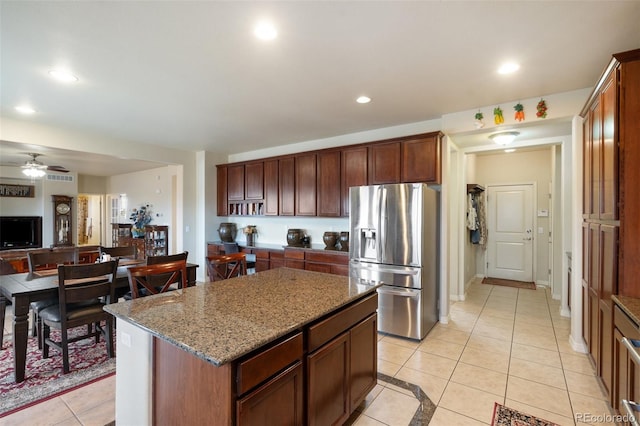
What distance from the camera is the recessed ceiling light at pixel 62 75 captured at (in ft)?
8.34

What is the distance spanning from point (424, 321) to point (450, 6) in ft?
9.72

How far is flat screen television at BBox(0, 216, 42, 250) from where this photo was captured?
711 centimetres

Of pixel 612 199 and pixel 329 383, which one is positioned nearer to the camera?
pixel 329 383

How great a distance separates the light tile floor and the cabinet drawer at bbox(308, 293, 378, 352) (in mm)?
738

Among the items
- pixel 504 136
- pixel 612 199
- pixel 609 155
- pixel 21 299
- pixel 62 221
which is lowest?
pixel 21 299

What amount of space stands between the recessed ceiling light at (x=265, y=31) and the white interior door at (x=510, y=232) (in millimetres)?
5826

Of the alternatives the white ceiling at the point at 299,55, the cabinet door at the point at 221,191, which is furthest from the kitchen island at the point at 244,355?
the cabinet door at the point at 221,191

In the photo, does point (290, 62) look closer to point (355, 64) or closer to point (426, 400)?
point (355, 64)

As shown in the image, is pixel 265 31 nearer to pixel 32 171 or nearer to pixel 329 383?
pixel 329 383

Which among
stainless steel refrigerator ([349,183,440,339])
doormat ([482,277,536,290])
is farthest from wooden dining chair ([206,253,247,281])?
doormat ([482,277,536,290])

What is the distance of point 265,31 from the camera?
6.59ft

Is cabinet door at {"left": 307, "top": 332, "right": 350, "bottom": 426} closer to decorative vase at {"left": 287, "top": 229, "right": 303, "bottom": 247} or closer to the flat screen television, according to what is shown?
decorative vase at {"left": 287, "top": 229, "right": 303, "bottom": 247}

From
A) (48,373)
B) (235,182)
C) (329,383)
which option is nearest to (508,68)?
(329,383)

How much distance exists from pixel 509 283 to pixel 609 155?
450cm
